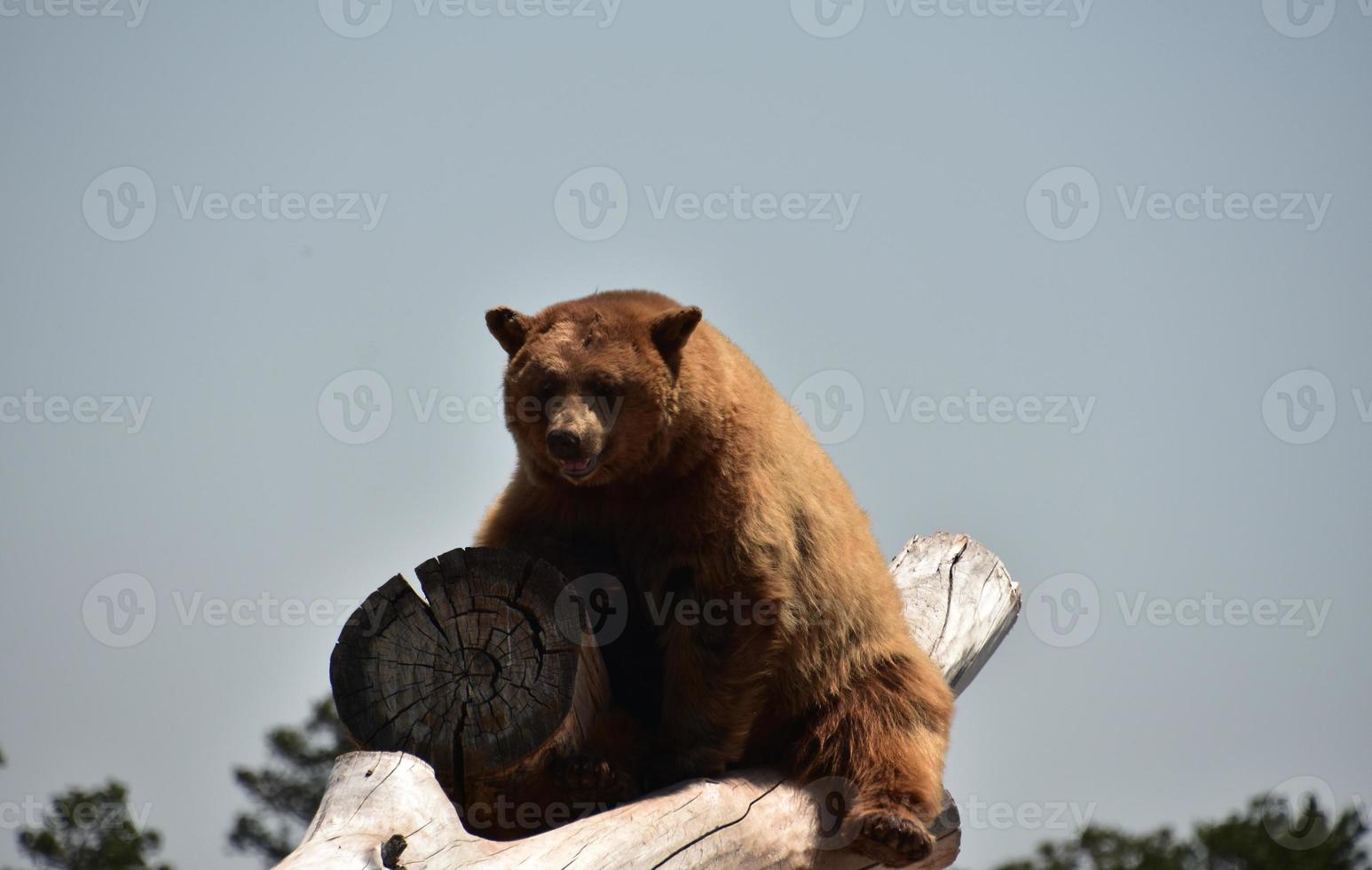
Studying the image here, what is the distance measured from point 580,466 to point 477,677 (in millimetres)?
1071

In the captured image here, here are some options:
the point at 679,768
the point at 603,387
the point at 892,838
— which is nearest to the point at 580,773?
the point at 679,768

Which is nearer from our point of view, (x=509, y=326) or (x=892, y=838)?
(x=892, y=838)

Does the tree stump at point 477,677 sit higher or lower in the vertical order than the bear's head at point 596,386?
lower

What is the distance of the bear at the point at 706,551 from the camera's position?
233 inches

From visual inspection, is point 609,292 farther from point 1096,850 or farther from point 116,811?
point 1096,850

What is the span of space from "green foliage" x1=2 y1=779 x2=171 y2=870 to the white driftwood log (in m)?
13.8

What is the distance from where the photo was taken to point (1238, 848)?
18.5 meters

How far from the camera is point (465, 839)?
4582 millimetres

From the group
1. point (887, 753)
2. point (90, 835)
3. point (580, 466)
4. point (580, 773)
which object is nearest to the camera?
point (580, 773)

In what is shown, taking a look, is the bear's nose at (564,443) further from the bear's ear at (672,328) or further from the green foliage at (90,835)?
the green foliage at (90,835)

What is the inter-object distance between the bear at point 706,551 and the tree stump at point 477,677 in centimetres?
51

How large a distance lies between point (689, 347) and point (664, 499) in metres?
0.79

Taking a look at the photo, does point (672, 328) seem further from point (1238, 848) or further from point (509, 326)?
point (1238, 848)

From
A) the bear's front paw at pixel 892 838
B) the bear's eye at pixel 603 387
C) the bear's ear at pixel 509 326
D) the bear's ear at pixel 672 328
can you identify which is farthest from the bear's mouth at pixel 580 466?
the bear's front paw at pixel 892 838
